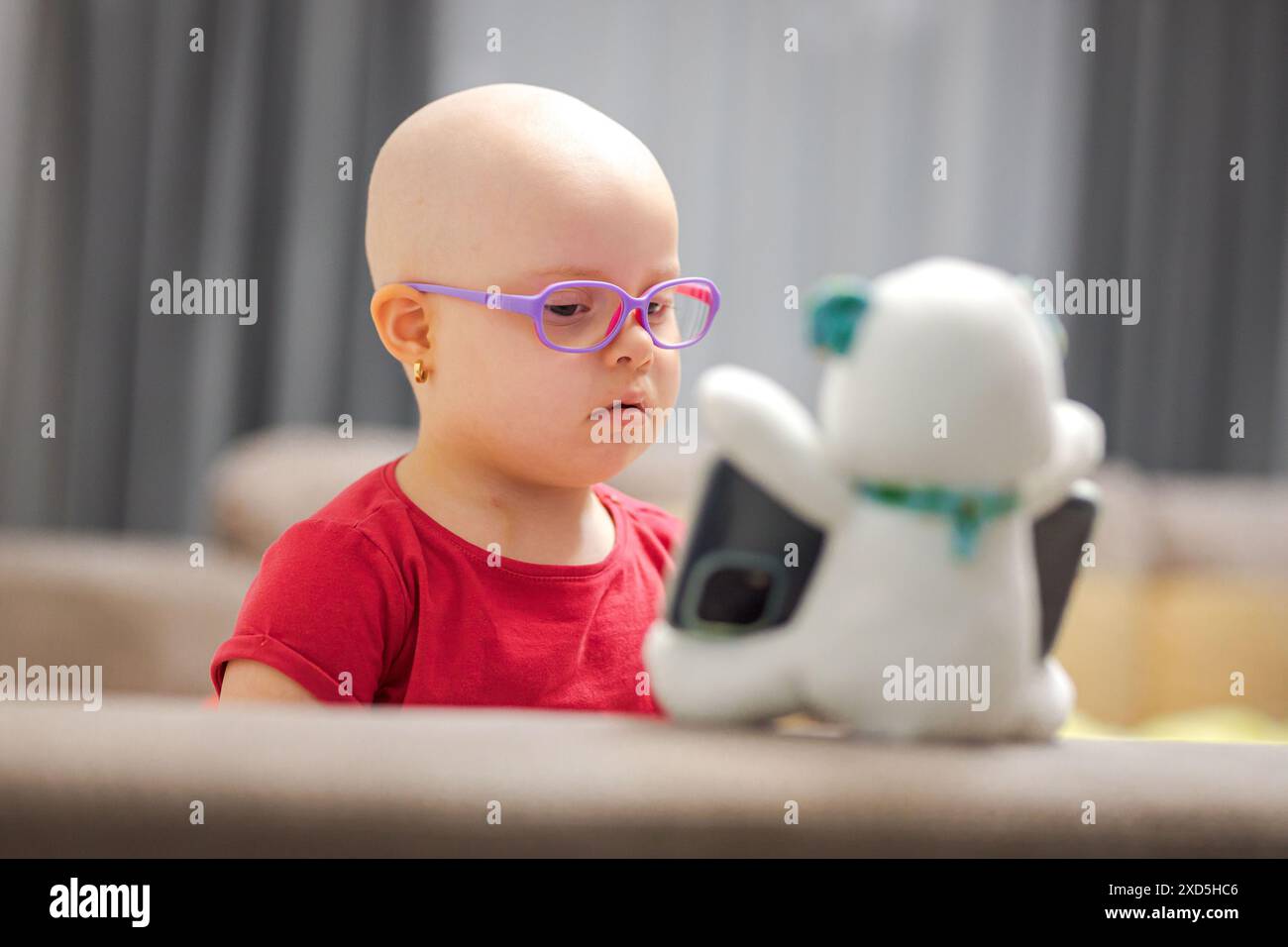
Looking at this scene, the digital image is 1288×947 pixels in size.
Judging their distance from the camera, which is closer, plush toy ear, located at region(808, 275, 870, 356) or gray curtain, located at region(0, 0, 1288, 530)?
plush toy ear, located at region(808, 275, 870, 356)

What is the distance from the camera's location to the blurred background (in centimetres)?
319

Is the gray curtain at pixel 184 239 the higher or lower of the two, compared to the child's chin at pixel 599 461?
higher

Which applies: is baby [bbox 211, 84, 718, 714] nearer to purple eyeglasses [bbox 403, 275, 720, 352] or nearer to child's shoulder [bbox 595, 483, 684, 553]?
purple eyeglasses [bbox 403, 275, 720, 352]

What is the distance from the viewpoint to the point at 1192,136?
346 centimetres

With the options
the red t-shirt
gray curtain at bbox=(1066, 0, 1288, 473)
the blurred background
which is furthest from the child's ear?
gray curtain at bbox=(1066, 0, 1288, 473)

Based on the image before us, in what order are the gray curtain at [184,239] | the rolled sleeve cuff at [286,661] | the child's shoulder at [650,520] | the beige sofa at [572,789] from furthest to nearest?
the gray curtain at [184,239]
the child's shoulder at [650,520]
the rolled sleeve cuff at [286,661]
the beige sofa at [572,789]

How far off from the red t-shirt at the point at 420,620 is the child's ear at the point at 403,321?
11 cm

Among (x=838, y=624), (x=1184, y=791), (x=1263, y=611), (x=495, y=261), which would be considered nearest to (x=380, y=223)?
(x=495, y=261)

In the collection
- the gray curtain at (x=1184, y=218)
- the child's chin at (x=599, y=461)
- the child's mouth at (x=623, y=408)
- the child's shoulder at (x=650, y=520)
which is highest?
the gray curtain at (x=1184, y=218)

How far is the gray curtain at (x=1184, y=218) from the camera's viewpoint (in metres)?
3.44

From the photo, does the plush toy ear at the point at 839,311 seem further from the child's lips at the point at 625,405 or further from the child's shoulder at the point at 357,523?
the child's shoulder at the point at 357,523

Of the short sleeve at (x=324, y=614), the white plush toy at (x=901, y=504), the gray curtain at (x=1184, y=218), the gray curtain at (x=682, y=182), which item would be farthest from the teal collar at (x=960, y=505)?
the gray curtain at (x=1184, y=218)

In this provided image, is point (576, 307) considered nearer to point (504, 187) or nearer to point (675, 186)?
point (504, 187)
